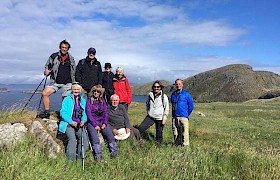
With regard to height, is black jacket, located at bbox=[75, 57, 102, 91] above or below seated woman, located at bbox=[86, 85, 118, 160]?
above

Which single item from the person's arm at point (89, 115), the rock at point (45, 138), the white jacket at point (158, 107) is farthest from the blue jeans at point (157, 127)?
the rock at point (45, 138)

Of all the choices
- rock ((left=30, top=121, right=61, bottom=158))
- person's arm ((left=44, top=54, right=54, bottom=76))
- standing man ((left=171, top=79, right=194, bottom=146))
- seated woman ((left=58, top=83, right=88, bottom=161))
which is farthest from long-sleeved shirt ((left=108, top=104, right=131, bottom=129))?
person's arm ((left=44, top=54, right=54, bottom=76))

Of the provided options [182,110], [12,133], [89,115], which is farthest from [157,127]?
[12,133]

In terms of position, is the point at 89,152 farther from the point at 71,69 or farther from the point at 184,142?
the point at 184,142

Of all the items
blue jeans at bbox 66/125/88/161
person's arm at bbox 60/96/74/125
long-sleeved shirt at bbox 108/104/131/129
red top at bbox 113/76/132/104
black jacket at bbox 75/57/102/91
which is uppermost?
black jacket at bbox 75/57/102/91

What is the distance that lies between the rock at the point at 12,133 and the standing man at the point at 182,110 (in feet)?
17.7

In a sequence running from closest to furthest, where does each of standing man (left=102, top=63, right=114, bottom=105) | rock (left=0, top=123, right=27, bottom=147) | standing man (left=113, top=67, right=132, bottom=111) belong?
1. rock (left=0, top=123, right=27, bottom=147)
2. standing man (left=102, top=63, right=114, bottom=105)
3. standing man (left=113, top=67, right=132, bottom=111)

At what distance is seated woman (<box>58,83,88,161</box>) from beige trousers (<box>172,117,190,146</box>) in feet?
12.8

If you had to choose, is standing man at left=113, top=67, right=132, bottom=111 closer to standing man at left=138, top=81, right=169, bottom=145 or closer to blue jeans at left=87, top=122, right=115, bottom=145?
standing man at left=138, top=81, right=169, bottom=145

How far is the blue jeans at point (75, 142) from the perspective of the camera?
26.1 ft

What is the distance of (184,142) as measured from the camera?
35.3ft

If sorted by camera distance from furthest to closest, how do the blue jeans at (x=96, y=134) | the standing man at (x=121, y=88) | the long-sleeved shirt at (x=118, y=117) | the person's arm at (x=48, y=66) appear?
the standing man at (x=121, y=88) → the long-sleeved shirt at (x=118, y=117) → the person's arm at (x=48, y=66) → the blue jeans at (x=96, y=134)

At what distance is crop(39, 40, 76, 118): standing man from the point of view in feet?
31.8

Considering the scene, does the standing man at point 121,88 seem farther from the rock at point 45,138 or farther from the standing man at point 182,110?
the rock at point 45,138
